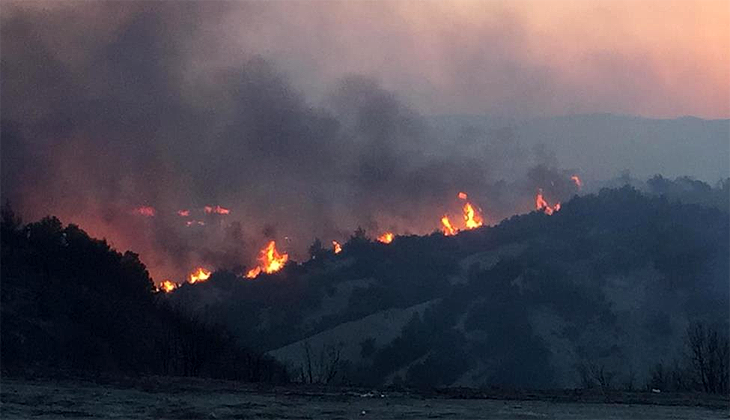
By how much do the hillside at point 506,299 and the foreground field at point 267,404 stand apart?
81.8 metres

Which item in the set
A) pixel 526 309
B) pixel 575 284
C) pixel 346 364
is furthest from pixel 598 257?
pixel 346 364

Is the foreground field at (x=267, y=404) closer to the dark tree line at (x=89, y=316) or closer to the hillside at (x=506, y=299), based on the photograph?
the dark tree line at (x=89, y=316)

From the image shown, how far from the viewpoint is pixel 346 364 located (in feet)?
419

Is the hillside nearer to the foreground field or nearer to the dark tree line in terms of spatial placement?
the dark tree line

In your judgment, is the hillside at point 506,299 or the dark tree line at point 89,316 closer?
the dark tree line at point 89,316

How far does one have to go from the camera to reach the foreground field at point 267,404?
22766mm

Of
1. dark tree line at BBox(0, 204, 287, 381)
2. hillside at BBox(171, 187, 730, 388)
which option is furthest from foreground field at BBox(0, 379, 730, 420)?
hillside at BBox(171, 187, 730, 388)

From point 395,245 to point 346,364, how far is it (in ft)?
204

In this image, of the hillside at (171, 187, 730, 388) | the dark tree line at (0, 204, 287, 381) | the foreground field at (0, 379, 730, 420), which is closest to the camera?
the foreground field at (0, 379, 730, 420)

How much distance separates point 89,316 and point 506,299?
104 m

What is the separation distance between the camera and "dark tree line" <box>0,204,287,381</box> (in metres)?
47.8

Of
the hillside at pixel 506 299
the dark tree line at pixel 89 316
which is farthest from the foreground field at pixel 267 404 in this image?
the hillside at pixel 506 299

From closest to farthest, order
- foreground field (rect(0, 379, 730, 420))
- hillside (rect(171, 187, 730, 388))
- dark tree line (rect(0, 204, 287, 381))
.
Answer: foreground field (rect(0, 379, 730, 420)), dark tree line (rect(0, 204, 287, 381)), hillside (rect(171, 187, 730, 388))

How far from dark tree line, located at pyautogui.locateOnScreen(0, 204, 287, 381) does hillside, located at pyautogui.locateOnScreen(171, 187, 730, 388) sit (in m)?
47.9
